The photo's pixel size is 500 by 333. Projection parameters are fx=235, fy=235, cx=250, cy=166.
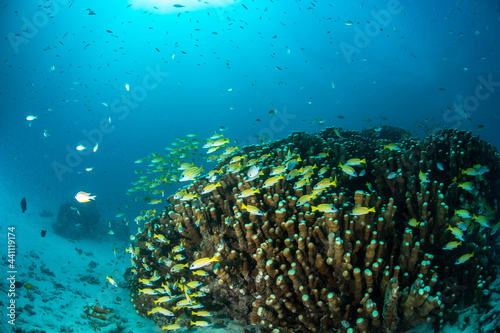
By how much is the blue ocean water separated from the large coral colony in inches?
706

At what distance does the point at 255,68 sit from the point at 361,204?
269ft

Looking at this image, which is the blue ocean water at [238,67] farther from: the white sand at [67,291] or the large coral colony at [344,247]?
the large coral colony at [344,247]

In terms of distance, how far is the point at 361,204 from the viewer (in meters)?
3.93

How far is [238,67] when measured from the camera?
8106cm

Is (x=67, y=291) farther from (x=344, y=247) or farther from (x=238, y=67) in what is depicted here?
(x=238, y=67)

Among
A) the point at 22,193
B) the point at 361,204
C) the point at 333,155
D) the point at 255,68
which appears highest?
the point at 255,68

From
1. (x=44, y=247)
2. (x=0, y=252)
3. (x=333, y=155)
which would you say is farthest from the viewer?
(x=44, y=247)

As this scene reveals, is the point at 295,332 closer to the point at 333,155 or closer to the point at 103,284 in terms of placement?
the point at 333,155

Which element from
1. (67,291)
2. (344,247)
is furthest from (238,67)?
(344,247)

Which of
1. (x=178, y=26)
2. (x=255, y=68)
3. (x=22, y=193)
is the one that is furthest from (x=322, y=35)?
(x=22, y=193)

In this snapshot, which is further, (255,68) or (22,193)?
(255,68)

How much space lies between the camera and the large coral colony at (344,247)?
3.27 m

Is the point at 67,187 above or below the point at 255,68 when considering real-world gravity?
below

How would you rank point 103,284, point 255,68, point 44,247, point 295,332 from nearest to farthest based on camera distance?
point 295,332
point 103,284
point 44,247
point 255,68
